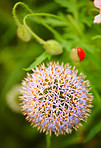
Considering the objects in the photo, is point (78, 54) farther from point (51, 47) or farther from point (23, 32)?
point (23, 32)

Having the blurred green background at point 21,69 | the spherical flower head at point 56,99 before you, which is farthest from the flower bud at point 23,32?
the blurred green background at point 21,69

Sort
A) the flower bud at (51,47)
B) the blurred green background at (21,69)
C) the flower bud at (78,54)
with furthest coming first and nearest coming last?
1. the blurred green background at (21,69)
2. the flower bud at (51,47)
3. the flower bud at (78,54)

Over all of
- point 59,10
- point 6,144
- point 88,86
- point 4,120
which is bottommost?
point 6,144

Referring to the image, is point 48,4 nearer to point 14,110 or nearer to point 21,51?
point 21,51

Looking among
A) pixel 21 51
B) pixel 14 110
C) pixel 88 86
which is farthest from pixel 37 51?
pixel 88 86

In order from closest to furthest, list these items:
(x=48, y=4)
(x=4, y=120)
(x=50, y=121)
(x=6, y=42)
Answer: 1. (x=50, y=121)
2. (x=48, y=4)
3. (x=6, y=42)
4. (x=4, y=120)

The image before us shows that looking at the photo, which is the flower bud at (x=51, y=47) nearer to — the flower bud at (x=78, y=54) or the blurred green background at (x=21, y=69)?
the flower bud at (x=78, y=54)

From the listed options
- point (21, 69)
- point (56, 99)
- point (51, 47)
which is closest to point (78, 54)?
point (51, 47)

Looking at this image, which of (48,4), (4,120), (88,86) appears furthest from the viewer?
(4,120)
